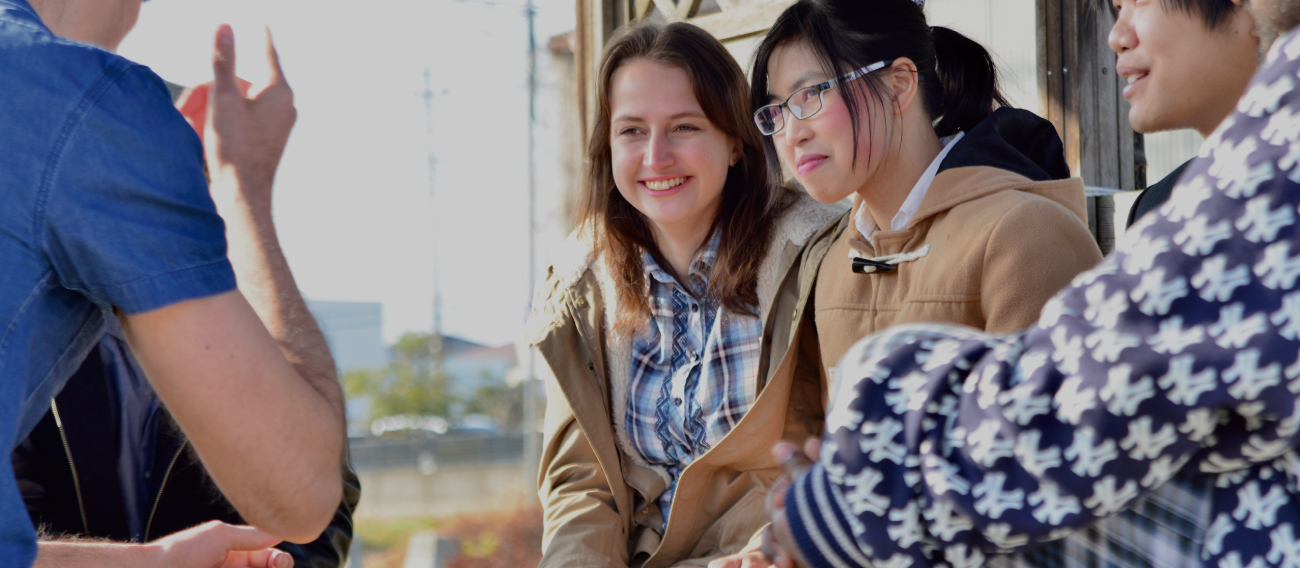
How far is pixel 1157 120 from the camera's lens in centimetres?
156

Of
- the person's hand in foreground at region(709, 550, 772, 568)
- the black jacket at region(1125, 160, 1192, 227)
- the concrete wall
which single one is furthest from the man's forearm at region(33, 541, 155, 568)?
the concrete wall

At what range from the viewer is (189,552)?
1.55 meters

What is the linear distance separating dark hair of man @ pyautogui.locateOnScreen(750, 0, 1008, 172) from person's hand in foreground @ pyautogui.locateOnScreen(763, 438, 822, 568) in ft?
3.50

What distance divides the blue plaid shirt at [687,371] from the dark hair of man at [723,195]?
46 mm

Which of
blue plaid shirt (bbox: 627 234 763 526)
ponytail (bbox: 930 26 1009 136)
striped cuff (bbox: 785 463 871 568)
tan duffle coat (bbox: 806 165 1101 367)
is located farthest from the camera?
blue plaid shirt (bbox: 627 234 763 526)

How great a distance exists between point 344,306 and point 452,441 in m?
9.78

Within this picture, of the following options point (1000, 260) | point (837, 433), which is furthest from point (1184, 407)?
point (1000, 260)

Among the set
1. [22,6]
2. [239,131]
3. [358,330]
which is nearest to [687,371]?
[239,131]

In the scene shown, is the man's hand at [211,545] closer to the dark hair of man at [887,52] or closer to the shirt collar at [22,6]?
the shirt collar at [22,6]

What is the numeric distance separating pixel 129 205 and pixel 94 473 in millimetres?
810

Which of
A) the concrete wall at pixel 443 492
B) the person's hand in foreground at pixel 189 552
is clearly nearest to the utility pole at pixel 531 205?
the concrete wall at pixel 443 492

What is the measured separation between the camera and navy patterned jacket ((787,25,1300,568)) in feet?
2.47

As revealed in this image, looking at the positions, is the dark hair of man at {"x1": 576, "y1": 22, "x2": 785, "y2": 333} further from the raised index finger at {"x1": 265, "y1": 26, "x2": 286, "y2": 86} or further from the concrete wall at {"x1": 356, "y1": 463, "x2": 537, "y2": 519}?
the concrete wall at {"x1": 356, "y1": 463, "x2": 537, "y2": 519}

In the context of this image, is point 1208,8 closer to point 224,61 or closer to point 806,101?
point 806,101
